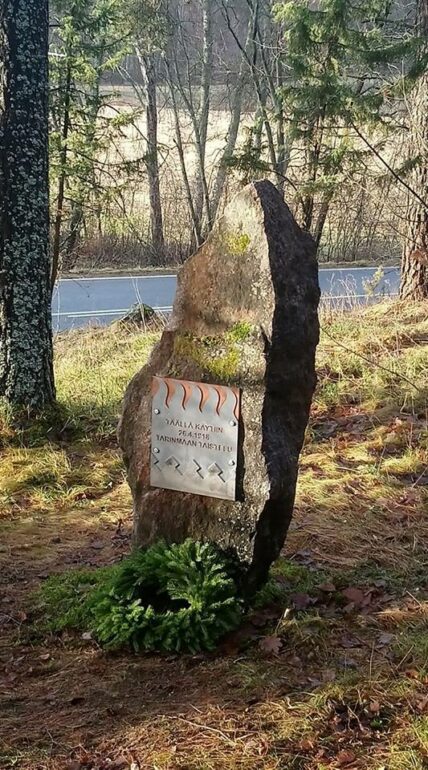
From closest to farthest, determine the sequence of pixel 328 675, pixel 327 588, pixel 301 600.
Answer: pixel 328 675
pixel 301 600
pixel 327 588

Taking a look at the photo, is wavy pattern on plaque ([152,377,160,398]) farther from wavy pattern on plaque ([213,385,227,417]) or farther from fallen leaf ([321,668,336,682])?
fallen leaf ([321,668,336,682])

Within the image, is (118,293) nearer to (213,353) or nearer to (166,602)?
(213,353)

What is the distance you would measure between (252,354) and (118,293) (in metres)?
13.1

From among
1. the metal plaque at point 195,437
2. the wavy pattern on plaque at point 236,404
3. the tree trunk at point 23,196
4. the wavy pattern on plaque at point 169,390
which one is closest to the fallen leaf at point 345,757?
the metal plaque at point 195,437

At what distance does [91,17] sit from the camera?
10.5 m

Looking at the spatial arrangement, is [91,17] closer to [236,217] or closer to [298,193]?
[298,193]

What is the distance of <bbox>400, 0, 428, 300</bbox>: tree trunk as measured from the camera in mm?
8523

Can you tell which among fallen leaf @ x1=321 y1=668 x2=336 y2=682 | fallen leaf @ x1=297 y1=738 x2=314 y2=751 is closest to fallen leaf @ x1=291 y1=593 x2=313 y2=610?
fallen leaf @ x1=321 y1=668 x2=336 y2=682

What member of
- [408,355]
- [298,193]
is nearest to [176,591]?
[408,355]

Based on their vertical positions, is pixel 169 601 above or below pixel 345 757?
above

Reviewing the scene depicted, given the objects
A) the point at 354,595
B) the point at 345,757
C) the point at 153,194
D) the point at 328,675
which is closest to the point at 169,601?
the point at 328,675

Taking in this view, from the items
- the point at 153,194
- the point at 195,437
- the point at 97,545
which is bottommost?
the point at 97,545

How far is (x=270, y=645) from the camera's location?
3.16 metres

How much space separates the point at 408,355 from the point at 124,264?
A: 14476 millimetres
